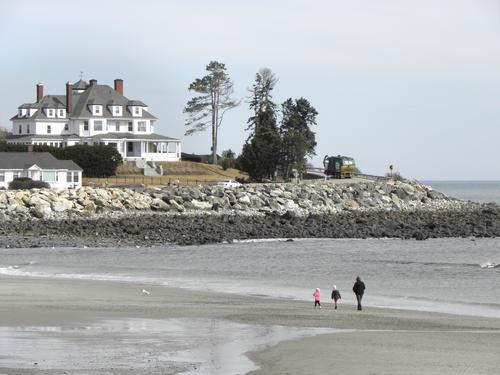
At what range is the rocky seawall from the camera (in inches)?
2194

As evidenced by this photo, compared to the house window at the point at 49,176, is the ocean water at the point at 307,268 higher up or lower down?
lower down

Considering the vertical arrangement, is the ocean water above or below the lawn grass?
below

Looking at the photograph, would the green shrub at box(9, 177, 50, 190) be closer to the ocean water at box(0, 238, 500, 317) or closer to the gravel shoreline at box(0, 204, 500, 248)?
the gravel shoreline at box(0, 204, 500, 248)

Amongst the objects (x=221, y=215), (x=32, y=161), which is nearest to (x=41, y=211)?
(x=221, y=215)

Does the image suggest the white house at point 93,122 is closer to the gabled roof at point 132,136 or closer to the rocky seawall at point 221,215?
the gabled roof at point 132,136

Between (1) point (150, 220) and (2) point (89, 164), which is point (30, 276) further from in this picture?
(2) point (89, 164)

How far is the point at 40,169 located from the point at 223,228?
30.1 m

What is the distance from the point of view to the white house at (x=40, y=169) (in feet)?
276

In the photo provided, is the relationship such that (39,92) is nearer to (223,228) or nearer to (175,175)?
(175,175)

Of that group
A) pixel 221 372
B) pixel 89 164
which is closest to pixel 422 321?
pixel 221 372

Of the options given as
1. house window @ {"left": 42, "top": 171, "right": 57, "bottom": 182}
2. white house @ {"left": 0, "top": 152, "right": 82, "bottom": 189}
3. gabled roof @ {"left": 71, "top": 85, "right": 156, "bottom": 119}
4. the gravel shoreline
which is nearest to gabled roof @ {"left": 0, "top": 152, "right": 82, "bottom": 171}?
white house @ {"left": 0, "top": 152, "right": 82, "bottom": 189}

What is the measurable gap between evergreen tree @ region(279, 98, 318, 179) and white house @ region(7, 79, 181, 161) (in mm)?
11711

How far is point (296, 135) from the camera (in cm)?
9519

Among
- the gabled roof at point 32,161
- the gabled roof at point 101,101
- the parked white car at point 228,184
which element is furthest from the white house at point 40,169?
the gabled roof at point 101,101
